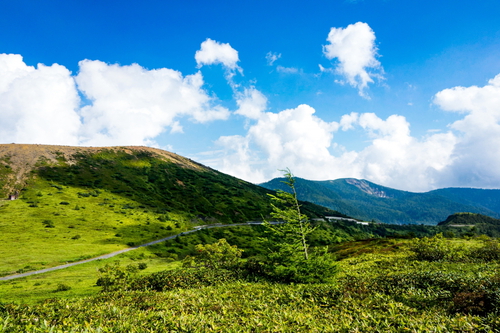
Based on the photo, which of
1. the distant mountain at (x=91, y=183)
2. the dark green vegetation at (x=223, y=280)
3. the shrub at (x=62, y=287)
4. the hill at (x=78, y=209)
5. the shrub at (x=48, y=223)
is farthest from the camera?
the distant mountain at (x=91, y=183)

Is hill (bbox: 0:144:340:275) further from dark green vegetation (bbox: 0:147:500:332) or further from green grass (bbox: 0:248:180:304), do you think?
green grass (bbox: 0:248:180:304)

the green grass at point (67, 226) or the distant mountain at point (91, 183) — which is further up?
the distant mountain at point (91, 183)

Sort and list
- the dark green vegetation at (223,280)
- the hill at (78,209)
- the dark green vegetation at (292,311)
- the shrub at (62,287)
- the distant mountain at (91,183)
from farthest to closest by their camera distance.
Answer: the distant mountain at (91,183) < the hill at (78,209) < the shrub at (62,287) < the dark green vegetation at (223,280) < the dark green vegetation at (292,311)

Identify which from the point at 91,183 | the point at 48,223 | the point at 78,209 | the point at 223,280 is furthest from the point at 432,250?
the point at 91,183

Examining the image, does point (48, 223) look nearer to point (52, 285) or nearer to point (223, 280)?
point (52, 285)

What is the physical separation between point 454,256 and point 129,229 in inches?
3969

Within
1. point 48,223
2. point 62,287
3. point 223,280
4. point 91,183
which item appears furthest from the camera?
point 91,183

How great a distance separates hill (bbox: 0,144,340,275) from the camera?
218 ft

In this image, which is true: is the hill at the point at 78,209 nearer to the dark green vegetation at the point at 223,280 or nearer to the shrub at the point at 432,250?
the dark green vegetation at the point at 223,280

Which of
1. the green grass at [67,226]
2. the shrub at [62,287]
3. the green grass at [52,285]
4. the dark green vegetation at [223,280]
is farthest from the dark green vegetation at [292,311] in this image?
the green grass at [67,226]

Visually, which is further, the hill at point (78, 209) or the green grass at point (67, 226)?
the hill at point (78, 209)

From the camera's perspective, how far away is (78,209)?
106 m

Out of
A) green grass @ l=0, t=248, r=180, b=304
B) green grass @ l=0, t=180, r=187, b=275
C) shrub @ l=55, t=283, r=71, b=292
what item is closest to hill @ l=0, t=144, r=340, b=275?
green grass @ l=0, t=180, r=187, b=275

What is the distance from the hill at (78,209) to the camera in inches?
2613
